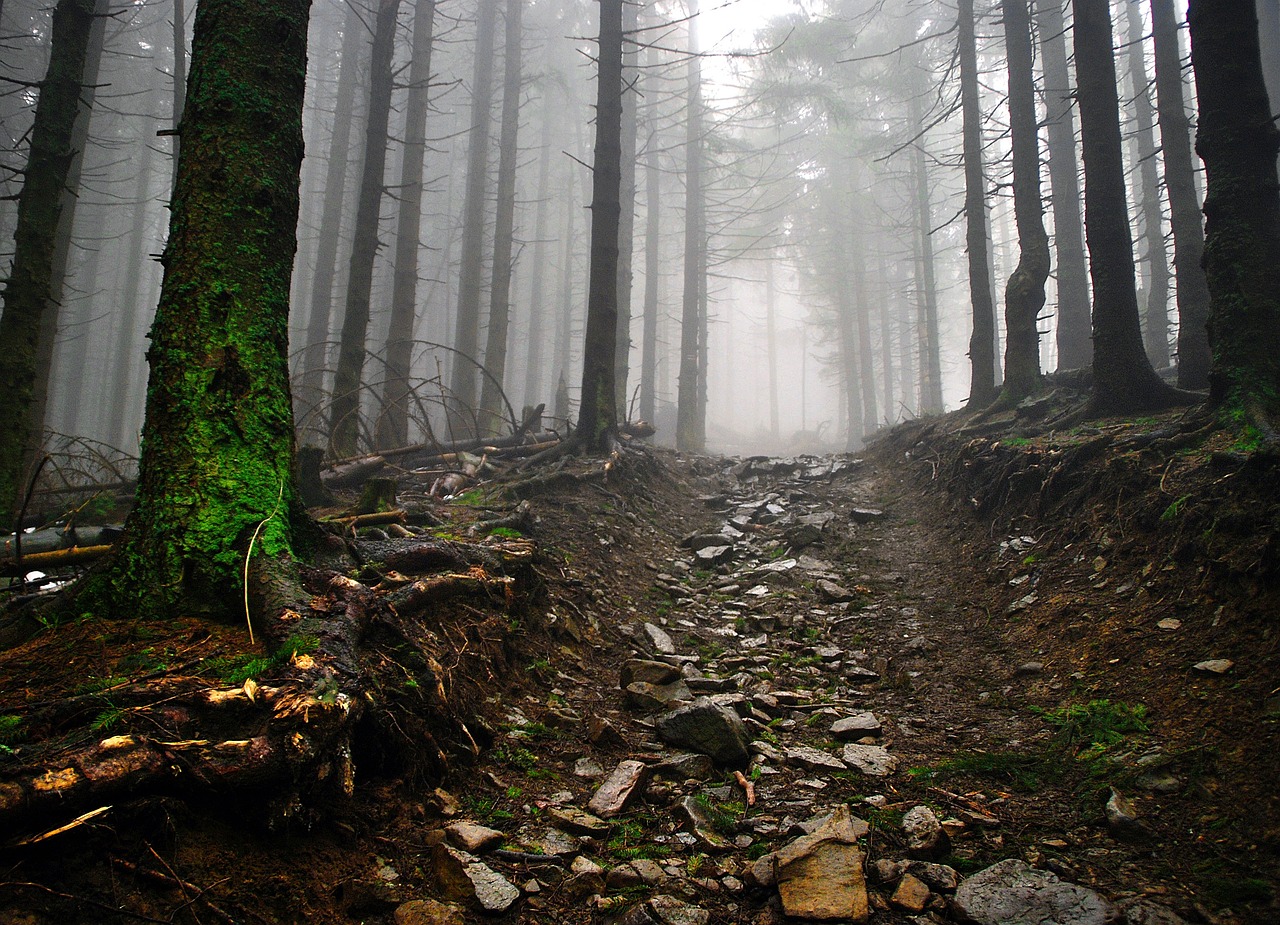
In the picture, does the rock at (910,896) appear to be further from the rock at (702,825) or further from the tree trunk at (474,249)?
the tree trunk at (474,249)

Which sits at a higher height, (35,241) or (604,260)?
(604,260)

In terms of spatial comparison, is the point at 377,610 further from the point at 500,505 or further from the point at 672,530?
the point at 672,530

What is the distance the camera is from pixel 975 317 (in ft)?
39.5

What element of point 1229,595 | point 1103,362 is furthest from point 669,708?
point 1103,362

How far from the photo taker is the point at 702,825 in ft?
8.71

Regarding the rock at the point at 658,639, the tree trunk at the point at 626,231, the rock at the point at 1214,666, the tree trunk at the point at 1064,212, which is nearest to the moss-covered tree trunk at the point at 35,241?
the rock at the point at 658,639

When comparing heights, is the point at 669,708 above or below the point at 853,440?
below

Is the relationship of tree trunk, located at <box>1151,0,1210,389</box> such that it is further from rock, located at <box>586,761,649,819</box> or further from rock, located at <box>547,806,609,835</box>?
rock, located at <box>547,806,609,835</box>

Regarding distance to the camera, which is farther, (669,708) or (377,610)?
(669,708)

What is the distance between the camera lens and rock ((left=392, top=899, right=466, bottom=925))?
1978mm

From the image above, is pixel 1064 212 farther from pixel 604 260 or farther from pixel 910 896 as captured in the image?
pixel 910 896

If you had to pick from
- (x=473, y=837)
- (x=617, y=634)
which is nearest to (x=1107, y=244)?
(x=617, y=634)

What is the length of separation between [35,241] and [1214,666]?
965 cm

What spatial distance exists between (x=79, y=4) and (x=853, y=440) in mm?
24705
